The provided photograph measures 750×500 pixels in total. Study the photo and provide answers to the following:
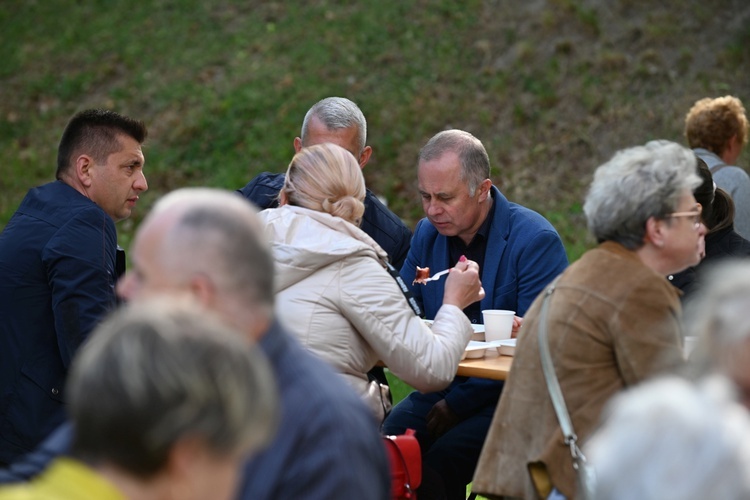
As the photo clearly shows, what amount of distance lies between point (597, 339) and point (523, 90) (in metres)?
8.29

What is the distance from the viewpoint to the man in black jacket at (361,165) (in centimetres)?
553

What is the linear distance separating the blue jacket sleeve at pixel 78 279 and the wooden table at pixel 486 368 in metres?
1.47

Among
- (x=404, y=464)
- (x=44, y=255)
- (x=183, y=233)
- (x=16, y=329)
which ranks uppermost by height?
(x=183, y=233)

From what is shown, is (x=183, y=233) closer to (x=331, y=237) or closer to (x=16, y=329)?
(x=331, y=237)

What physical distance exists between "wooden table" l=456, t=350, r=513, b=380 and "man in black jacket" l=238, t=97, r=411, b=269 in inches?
55.9

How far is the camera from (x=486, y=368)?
13.1ft

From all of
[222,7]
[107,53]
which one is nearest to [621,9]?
[222,7]

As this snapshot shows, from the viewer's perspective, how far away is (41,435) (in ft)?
13.5

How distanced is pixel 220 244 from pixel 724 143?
4935 mm

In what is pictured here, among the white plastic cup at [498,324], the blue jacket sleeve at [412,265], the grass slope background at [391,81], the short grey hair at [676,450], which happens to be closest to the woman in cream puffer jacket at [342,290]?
the white plastic cup at [498,324]

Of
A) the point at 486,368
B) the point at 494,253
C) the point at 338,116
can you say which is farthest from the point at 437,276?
the point at 338,116

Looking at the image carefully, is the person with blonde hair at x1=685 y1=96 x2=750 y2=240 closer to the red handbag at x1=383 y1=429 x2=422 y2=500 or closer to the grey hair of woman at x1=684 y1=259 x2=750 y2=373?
the red handbag at x1=383 y1=429 x2=422 y2=500

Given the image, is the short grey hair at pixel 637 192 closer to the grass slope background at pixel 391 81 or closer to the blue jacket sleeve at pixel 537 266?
the blue jacket sleeve at pixel 537 266

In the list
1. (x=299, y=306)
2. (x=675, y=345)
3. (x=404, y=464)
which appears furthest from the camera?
(x=404, y=464)
